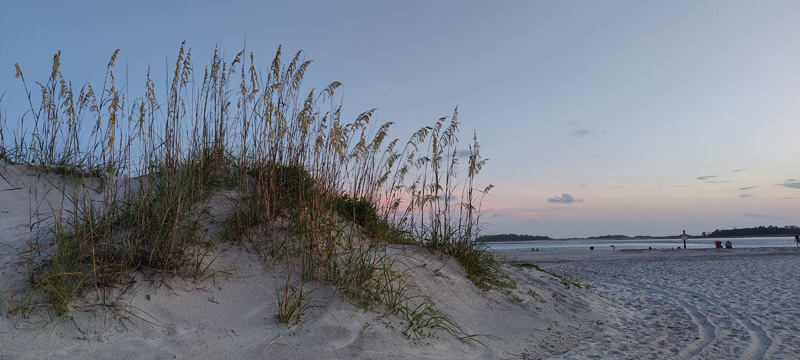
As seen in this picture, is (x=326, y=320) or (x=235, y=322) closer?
(x=235, y=322)

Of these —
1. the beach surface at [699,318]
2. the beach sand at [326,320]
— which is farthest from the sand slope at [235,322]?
the beach surface at [699,318]

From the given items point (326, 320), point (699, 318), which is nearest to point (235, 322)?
point (326, 320)

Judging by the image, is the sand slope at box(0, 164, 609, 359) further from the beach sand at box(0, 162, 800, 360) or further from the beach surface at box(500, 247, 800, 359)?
the beach surface at box(500, 247, 800, 359)

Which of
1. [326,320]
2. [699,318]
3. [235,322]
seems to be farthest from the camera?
[699,318]

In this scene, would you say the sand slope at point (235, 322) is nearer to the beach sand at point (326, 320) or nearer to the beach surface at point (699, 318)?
the beach sand at point (326, 320)

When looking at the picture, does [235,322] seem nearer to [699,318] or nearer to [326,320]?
[326,320]

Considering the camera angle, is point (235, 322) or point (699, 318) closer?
point (235, 322)

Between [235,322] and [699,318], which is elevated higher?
[235,322]

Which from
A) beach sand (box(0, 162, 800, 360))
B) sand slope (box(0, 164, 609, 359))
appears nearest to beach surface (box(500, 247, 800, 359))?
beach sand (box(0, 162, 800, 360))

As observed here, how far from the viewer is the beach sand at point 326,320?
3.19 m

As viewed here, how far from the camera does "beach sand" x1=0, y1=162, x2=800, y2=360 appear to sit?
3186mm

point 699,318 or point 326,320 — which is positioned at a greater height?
point 326,320

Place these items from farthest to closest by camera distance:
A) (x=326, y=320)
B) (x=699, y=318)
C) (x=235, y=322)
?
(x=699, y=318) → (x=326, y=320) → (x=235, y=322)

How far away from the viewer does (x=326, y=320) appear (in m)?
3.73
